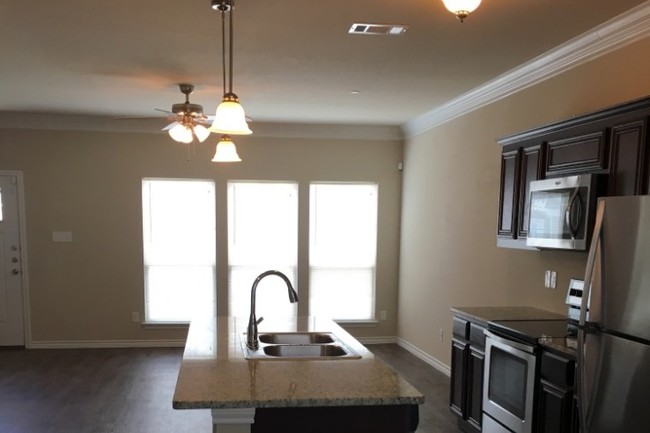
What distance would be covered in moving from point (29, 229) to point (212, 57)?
3.89m

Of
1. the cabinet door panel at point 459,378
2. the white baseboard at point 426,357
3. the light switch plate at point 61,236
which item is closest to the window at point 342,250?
the white baseboard at point 426,357

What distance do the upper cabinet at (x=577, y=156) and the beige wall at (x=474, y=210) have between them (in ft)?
1.06

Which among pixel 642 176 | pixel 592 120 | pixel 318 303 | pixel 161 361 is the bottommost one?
pixel 161 361

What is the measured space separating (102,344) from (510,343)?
502cm

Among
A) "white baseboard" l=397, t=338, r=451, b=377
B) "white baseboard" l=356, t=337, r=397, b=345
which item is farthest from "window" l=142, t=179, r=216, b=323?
"white baseboard" l=397, t=338, r=451, b=377

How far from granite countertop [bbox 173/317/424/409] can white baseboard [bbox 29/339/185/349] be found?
12.5 ft

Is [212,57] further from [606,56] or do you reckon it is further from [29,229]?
[29,229]

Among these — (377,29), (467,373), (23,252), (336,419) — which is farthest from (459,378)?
(23,252)

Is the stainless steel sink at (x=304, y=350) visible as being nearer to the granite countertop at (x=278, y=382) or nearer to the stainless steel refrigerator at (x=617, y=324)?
the granite countertop at (x=278, y=382)

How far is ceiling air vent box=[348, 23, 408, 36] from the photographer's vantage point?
109 inches

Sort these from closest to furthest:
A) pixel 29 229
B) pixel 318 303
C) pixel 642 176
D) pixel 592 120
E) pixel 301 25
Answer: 1. pixel 642 176
2. pixel 592 120
3. pixel 301 25
4. pixel 29 229
5. pixel 318 303

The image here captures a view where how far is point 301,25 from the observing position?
2807 millimetres

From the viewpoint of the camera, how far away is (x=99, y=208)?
19.2ft

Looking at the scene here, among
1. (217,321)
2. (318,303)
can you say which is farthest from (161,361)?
(217,321)
